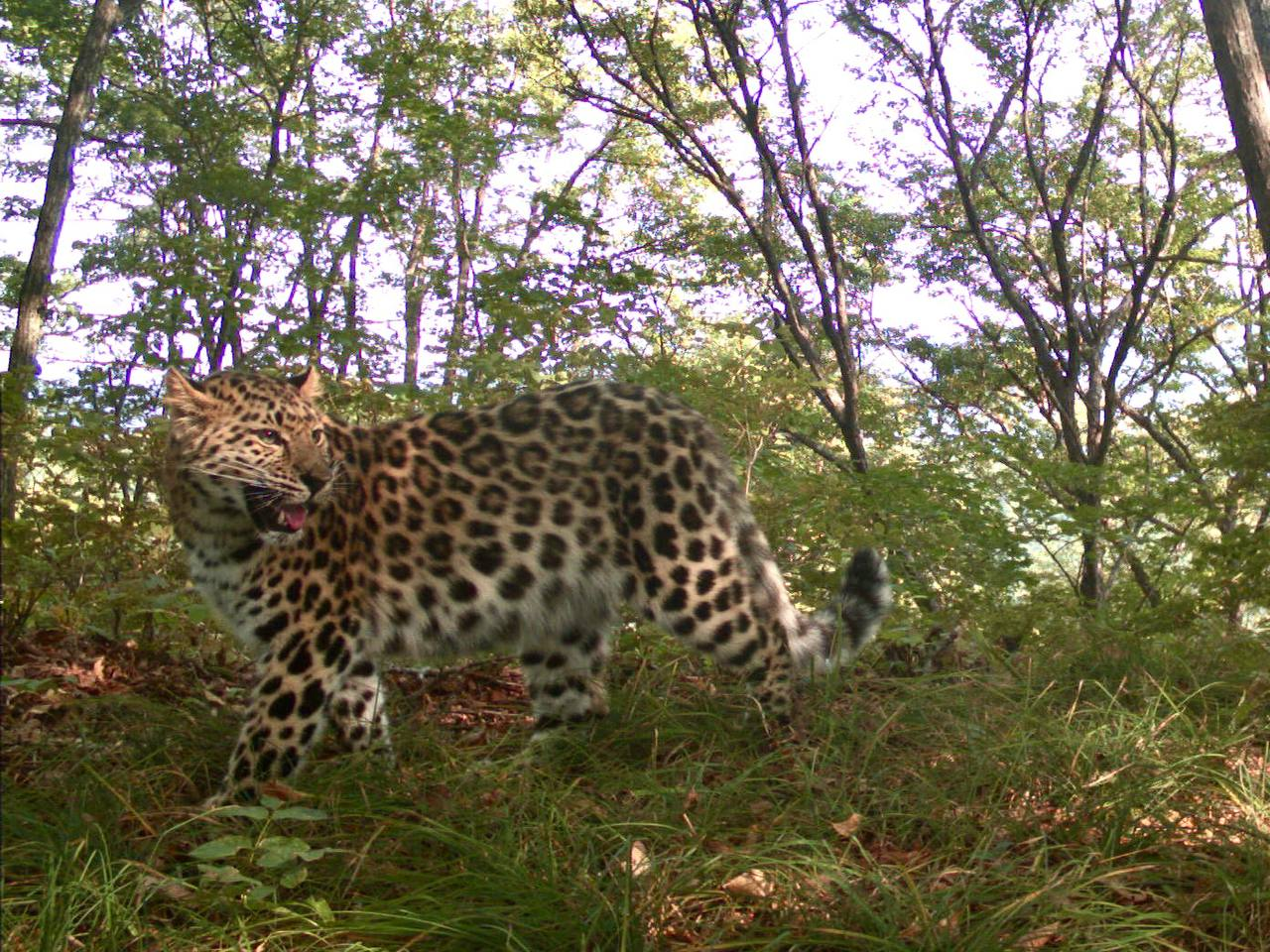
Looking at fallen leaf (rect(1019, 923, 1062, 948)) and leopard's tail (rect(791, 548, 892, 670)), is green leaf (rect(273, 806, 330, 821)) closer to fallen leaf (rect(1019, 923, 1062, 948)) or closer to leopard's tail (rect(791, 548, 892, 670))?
fallen leaf (rect(1019, 923, 1062, 948))

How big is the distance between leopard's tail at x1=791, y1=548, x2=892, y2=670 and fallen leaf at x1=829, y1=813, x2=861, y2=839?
161cm

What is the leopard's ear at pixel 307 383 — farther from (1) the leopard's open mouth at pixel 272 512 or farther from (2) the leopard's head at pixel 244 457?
(1) the leopard's open mouth at pixel 272 512

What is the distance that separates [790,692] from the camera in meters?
5.49

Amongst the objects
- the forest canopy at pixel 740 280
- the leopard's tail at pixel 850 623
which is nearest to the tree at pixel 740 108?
the forest canopy at pixel 740 280

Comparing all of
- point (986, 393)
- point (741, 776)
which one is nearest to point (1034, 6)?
point (986, 393)

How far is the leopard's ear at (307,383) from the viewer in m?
5.54

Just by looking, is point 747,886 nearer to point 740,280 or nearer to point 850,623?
point 850,623

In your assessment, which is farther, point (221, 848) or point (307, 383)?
point (307, 383)

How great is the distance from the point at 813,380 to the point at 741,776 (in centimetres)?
396

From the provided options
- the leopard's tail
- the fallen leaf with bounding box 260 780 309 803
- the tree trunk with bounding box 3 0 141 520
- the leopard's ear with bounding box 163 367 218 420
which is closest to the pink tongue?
the leopard's ear with bounding box 163 367 218 420

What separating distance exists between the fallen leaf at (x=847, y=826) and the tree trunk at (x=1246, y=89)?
251 inches

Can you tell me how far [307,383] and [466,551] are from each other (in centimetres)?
109

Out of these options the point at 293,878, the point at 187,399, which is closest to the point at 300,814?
the point at 293,878

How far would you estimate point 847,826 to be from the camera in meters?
4.09
